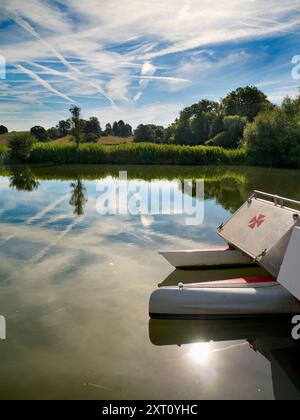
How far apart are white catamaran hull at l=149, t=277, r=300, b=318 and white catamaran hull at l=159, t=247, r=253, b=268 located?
2482mm

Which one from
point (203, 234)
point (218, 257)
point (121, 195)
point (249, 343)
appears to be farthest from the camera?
point (121, 195)

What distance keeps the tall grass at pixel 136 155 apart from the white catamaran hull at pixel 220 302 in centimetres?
4202

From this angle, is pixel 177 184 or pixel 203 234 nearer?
pixel 203 234

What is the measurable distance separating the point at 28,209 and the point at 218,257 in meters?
10.9

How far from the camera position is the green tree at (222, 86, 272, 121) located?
2876 inches

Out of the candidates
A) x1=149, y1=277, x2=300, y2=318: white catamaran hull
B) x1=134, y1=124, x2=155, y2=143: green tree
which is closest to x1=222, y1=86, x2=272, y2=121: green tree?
x1=134, y1=124, x2=155, y2=143: green tree

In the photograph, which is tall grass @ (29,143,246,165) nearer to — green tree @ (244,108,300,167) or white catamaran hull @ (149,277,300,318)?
green tree @ (244,108,300,167)

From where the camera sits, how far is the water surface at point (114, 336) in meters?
5.12

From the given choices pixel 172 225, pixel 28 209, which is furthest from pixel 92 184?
pixel 172 225

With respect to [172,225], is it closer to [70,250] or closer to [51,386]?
[70,250]

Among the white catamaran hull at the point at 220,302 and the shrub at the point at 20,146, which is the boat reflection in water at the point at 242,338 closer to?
the white catamaran hull at the point at 220,302

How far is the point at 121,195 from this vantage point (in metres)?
22.2
